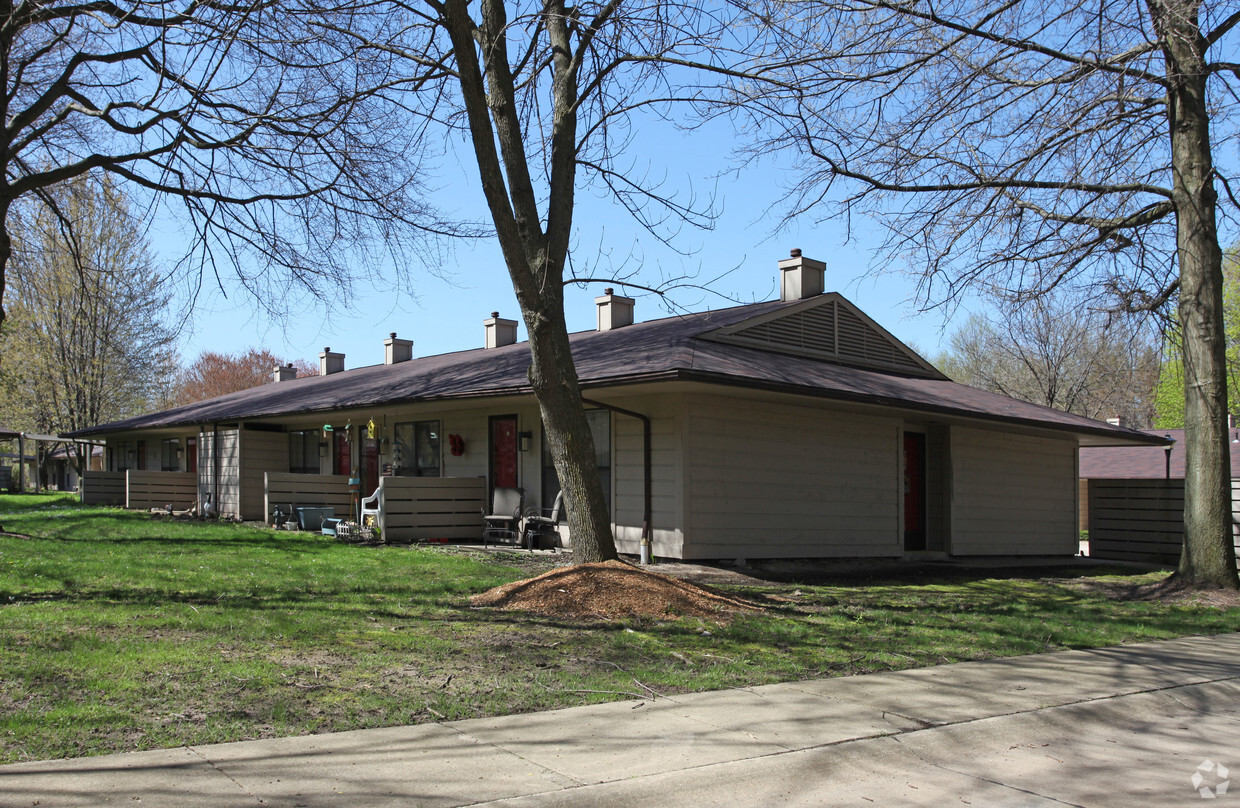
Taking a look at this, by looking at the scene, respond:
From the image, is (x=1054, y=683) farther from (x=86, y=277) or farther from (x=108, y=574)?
(x=86, y=277)

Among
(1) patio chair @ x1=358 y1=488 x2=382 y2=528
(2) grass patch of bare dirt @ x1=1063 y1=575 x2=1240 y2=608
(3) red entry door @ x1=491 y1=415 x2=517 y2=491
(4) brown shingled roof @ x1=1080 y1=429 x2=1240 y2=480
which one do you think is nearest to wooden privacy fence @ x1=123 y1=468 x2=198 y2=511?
(1) patio chair @ x1=358 y1=488 x2=382 y2=528

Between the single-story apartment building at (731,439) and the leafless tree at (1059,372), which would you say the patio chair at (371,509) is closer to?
the single-story apartment building at (731,439)

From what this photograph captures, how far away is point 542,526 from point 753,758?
35.6 feet

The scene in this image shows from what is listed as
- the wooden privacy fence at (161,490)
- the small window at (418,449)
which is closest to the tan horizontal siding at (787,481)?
the small window at (418,449)

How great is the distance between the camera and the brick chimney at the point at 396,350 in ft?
91.7

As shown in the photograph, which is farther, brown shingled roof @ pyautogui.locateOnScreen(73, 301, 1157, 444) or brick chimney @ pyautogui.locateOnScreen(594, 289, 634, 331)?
brick chimney @ pyautogui.locateOnScreen(594, 289, 634, 331)

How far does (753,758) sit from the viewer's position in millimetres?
5023

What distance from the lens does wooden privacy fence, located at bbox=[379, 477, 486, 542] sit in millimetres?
15633

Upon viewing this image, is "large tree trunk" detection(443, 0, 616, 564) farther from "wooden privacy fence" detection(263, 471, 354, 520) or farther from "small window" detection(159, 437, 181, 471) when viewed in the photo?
"small window" detection(159, 437, 181, 471)

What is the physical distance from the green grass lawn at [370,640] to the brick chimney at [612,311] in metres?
8.22

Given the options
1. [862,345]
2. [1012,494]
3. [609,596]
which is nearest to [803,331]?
[862,345]

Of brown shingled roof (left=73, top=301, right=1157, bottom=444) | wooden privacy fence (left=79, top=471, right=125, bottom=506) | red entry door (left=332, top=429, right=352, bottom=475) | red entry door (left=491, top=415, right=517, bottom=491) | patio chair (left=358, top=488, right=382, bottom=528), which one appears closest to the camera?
brown shingled roof (left=73, top=301, right=1157, bottom=444)

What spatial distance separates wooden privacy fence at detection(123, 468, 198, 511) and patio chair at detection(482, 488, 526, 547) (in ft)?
37.8

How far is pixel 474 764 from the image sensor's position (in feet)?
15.6
